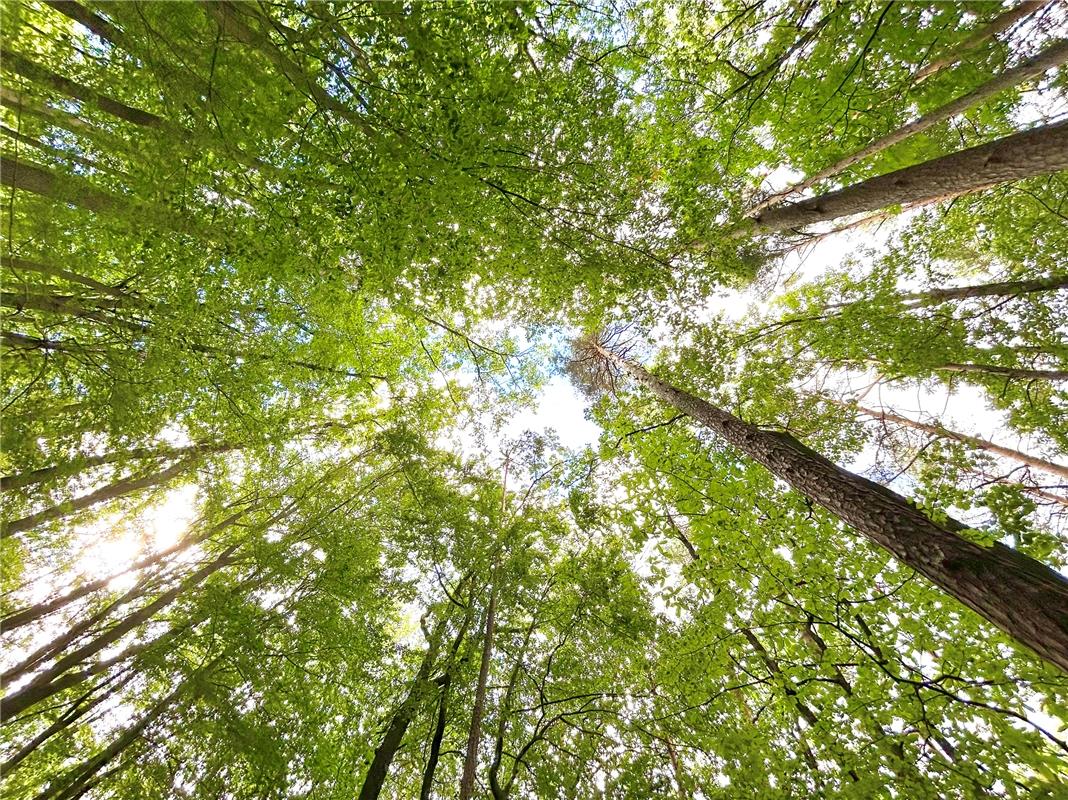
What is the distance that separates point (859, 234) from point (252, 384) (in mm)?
12475

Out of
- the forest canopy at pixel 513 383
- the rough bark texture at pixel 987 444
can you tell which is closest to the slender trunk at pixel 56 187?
the forest canopy at pixel 513 383

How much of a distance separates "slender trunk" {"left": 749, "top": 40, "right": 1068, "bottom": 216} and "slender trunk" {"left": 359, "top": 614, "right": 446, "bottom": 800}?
8.34 m

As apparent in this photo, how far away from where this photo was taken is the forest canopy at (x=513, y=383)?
2865 millimetres

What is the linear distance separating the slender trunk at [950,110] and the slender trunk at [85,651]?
37.5ft

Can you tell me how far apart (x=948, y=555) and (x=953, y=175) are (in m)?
4.00

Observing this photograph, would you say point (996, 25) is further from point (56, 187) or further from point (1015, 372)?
point (56, 187)

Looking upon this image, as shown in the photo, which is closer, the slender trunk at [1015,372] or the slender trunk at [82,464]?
the slender trunk at [82,464]

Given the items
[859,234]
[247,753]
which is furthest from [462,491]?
[859,234]

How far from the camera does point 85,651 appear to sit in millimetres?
4996

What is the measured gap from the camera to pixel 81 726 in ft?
16.1

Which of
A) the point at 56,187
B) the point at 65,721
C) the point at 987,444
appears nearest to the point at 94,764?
the point at 65,721

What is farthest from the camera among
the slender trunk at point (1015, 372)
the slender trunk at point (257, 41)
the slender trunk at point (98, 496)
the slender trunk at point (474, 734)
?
the slender trunk at point (1015, 372)

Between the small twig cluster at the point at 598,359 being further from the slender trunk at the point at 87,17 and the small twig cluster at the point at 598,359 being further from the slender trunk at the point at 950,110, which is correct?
the slender trunk at the point at 87,17

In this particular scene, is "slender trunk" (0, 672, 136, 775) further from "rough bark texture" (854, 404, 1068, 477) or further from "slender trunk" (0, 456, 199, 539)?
"rough bark texture" (854, 404, 1068, 477)
